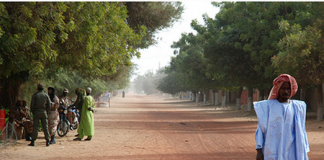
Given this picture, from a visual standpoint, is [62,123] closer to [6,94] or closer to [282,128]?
[6,94]

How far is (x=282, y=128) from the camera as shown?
461 centimetres

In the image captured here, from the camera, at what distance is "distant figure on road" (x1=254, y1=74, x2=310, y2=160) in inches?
180

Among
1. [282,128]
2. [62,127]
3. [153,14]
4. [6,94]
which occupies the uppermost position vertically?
[153,14]

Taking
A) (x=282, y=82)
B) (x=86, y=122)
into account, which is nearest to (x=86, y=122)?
(x=86, y=122)

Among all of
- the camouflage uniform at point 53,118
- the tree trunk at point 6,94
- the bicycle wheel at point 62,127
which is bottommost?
the bicycle wheel at point 62,127

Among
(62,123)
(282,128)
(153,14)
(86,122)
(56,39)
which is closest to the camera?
(282,128)

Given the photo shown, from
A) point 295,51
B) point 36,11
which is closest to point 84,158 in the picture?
point 36,11

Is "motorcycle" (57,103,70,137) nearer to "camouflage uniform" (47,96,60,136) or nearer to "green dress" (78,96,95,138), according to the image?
"green dress" (78,96,95,138)

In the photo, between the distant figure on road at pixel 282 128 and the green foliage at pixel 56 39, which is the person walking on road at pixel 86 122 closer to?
the green foliage at pixel 56 39

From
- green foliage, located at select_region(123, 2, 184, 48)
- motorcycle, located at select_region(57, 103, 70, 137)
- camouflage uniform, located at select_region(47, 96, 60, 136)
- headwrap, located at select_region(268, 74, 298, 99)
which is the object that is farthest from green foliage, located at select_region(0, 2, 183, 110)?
headwrap, located at select_region(268, 74, 298, 99)

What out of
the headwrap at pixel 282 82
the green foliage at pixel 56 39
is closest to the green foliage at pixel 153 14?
Result: the green foliage at pixel 56 39

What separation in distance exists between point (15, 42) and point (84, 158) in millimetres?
3388

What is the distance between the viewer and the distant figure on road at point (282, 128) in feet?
15.0

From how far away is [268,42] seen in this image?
19312 mm
